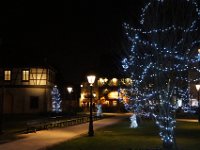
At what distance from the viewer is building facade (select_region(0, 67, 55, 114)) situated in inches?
2532

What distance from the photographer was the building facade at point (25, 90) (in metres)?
64.3

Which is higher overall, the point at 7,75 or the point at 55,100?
the point at 7,75

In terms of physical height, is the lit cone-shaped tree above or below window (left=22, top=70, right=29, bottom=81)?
below

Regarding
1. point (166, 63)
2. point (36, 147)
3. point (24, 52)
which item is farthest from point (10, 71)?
point (166, 63)

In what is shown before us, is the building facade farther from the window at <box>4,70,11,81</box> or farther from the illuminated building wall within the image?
the illuminated building wall

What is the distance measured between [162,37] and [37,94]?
46428 millimetres

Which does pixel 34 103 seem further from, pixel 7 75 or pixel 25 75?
pixel 7 75

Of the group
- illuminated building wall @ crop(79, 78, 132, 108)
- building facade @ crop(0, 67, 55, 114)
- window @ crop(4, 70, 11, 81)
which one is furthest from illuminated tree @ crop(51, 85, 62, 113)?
illuminated building wall @ crop(79, 78, 132, 108)

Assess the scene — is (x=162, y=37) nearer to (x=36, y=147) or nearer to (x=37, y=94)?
(x=36, y=147)

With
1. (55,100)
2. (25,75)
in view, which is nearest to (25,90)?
(25,75)

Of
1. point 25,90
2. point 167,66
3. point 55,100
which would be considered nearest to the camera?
point 167,66

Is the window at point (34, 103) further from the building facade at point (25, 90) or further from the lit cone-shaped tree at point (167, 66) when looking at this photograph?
the lit cone-shaped tree at point (167, 66)

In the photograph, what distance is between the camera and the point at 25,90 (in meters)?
64.5

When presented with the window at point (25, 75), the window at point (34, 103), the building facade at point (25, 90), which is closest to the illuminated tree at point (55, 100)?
the building facade at point (25, 90)
